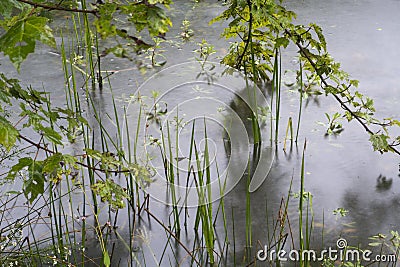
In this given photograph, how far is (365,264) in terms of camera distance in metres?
1.93

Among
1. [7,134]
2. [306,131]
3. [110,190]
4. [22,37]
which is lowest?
[306,131]

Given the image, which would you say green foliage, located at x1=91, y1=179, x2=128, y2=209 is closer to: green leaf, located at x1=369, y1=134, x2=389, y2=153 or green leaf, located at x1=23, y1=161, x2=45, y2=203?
green leaf, located at x1=23, y1=161, x2=45, y2=203

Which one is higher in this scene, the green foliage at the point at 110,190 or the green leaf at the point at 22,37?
the green leaf at the point at 22,37

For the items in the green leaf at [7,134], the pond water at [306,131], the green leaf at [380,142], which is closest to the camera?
the green leaf at [7,134]

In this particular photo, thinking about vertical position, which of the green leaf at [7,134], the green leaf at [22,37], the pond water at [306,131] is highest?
the green leaf at [22,37]

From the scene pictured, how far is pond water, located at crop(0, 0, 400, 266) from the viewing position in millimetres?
2121

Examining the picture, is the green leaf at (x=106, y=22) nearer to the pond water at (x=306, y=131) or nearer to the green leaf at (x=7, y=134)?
the green leaf at (x=7, y=134)

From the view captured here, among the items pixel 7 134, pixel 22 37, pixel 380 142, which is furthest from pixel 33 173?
pixel 380 142

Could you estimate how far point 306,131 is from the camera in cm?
267

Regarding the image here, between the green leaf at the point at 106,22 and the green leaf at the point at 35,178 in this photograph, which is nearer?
the green leaf at the point at 106,22

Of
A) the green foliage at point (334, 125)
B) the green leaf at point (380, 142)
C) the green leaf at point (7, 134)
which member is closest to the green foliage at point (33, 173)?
the green leaf at point (7, 134)

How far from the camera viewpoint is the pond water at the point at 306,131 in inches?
83.5

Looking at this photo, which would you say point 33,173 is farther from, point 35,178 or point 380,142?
point 380,142

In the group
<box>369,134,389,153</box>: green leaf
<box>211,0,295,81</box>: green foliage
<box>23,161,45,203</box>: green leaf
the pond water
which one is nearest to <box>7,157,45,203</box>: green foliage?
<box>23,161,45,203</box>: green leaf
